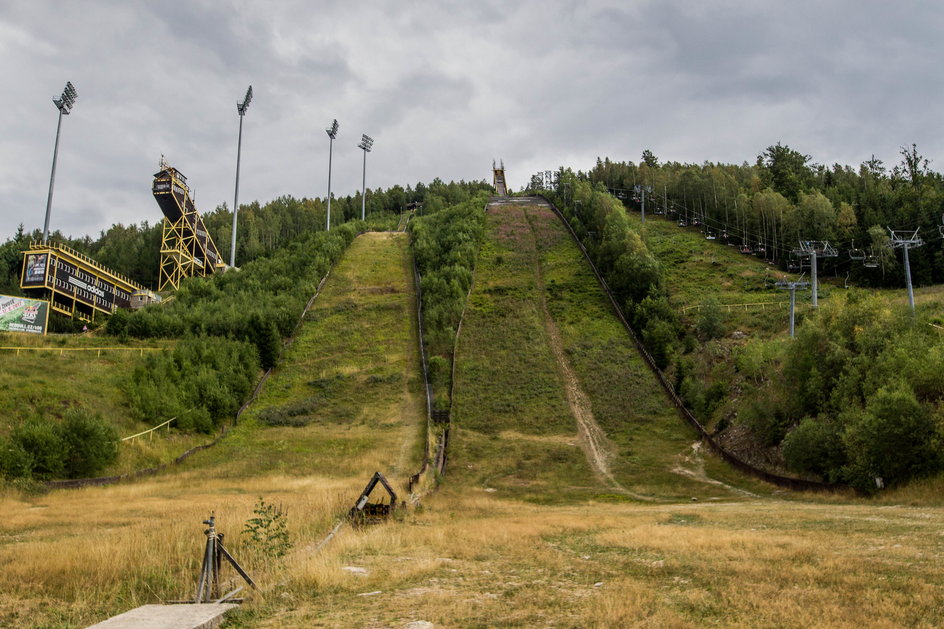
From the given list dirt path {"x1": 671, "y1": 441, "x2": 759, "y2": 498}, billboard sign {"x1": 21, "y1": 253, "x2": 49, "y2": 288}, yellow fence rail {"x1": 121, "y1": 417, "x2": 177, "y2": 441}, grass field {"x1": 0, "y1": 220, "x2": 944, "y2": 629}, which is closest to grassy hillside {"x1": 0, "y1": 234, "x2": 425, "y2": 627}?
grass field {"x1": 0, "y1": 220, "x2": 944, "y2": 629}

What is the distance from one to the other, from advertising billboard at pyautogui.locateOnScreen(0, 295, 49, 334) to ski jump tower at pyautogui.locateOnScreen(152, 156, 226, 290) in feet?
91.8

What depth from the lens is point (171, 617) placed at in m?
8.71

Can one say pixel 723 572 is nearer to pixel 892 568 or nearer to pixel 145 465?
pixel 892 568

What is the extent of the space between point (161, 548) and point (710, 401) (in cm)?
4190

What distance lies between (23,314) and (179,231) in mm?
31443

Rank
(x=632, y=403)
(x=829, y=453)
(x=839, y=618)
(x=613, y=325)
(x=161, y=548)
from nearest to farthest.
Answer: (x=839, y=618) < (x=161, y=548) < (x=829, y=453) < (x=632, y=403) < (x=613, y=325)

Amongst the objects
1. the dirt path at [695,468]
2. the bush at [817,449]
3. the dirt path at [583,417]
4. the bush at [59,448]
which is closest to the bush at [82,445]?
the bush at [59,448]

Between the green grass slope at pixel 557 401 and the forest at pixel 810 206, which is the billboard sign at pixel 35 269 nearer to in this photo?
the green grass slope at pixel 557 401

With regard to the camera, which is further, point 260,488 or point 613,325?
point 613,325

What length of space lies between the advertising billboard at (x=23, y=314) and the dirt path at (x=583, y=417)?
42.4m

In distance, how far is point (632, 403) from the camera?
51.7 m

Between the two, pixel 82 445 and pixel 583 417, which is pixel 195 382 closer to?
pixel 82 445

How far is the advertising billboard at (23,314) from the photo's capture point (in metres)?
53.9

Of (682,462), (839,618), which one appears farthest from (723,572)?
(682,462)
